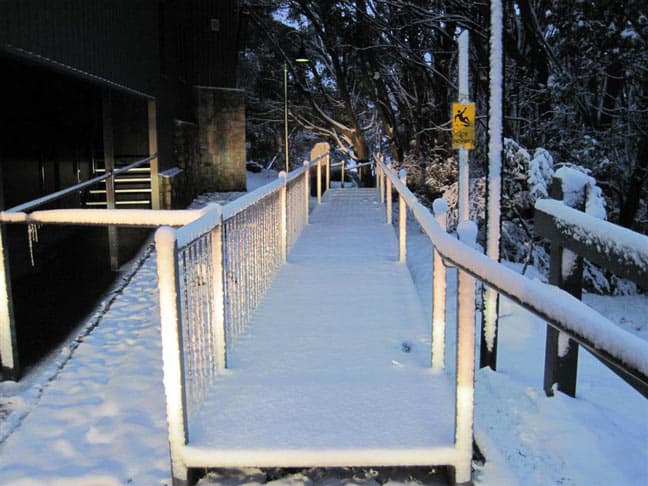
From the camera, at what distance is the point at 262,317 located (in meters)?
5.21

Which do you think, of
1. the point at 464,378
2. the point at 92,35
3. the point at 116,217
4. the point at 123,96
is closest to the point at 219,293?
the point at 116,217

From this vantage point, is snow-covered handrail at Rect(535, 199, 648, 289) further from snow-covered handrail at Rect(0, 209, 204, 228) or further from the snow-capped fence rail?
snow-covered handrail at Rect(0, 209, 204, 228)

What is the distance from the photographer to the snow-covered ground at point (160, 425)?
3248 millimetres

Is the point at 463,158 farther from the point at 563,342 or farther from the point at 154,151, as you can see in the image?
the point at 154,151

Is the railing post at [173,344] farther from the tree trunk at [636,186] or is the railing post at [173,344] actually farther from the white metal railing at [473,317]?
the tree trunk at [636,186]

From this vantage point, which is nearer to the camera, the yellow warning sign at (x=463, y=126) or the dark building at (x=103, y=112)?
the yellow warning sign at (x=463, y=126)

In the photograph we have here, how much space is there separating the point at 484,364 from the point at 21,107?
11086 millimetres

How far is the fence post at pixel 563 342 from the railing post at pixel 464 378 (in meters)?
1.88

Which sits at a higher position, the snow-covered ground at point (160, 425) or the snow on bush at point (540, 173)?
the snow on bush at point (540, 173)

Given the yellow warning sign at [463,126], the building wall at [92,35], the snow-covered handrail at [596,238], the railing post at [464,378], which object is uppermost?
the building wall at [92,35]

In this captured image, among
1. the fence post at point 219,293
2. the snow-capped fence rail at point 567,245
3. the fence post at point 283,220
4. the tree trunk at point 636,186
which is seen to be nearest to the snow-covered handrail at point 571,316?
the snow-capped fence rail at point 567,245

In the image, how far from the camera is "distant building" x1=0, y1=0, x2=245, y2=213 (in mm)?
8656

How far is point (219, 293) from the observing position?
399 cm

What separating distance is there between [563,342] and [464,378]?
1959 mm
